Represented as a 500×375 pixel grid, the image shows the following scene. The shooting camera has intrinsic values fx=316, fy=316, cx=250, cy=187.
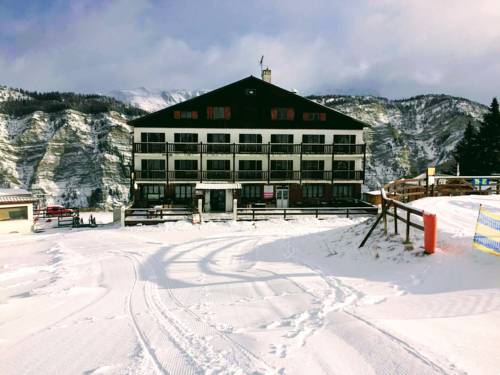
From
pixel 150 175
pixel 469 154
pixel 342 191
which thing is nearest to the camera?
pixel 150 175

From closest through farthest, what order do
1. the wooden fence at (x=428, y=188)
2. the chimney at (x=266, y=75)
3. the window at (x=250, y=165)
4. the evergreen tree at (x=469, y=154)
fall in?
the wooden fence at (x=428, y=188) < the window at (x=250, y=165) < the chimney at (x=266, y=75) < the evergreen tree at (x=469, y=154)

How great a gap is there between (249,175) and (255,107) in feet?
24.1

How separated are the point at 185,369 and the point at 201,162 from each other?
2686 cm

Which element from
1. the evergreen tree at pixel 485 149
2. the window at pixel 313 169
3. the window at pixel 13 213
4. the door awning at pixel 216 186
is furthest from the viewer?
the evergreen tree at pixel 485 149

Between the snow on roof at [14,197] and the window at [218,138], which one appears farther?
the window at [218,138]

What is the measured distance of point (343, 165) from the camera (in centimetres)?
3394

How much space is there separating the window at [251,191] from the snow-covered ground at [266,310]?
18.6 metres

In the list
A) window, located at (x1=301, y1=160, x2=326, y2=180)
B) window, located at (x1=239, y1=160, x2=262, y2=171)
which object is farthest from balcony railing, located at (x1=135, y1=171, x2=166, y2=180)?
window, located at (x1=301, y1=160, x2=326, y2=180)

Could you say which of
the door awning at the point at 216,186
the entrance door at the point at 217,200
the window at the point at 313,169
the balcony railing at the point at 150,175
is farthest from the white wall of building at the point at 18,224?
the window at the point at 313,169

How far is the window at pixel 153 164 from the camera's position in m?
32.1

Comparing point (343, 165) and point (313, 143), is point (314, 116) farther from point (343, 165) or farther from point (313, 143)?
point (343, 165)

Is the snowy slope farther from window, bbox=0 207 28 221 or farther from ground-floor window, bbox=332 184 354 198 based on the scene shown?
window, bbox=0 207 28 221

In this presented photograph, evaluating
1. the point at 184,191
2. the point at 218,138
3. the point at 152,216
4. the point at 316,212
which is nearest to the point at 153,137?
the point at 184,191

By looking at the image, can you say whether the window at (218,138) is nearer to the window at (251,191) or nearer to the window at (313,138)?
the window at (251,191)
